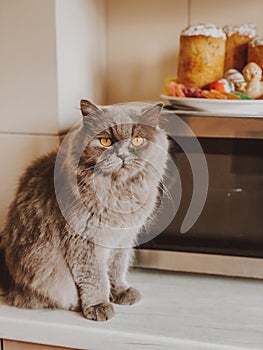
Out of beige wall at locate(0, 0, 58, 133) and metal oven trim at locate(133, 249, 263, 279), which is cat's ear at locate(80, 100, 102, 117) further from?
metal oven trim at locate(133, 249, 263, 279)

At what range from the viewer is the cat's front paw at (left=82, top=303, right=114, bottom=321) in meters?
0.96

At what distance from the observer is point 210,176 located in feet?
3.51

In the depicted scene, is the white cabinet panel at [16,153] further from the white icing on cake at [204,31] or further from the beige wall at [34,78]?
the white icing on cake at [204,31]

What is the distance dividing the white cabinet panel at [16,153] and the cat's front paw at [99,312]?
0.37 m

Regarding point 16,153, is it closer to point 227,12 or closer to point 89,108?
point 89,108

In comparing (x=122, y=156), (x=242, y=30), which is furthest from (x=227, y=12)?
(x=122, y=156)

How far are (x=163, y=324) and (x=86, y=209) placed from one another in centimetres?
26

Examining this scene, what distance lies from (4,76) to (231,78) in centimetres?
52

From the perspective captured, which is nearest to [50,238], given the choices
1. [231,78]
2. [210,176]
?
[210,176]

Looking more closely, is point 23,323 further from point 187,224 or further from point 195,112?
point 195,112

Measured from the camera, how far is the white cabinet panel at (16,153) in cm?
116

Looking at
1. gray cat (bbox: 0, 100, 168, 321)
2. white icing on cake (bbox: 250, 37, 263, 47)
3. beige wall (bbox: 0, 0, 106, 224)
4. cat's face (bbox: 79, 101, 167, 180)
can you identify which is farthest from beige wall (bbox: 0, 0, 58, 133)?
white icing on cake (bbox: 250, 37, 263, 47)

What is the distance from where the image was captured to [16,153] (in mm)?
1179

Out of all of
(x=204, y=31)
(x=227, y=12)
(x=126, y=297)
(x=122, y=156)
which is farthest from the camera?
(x=227, y=12)
